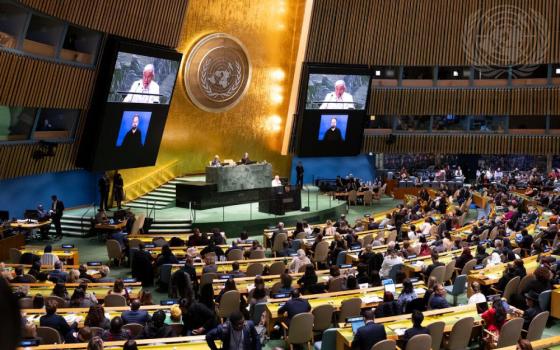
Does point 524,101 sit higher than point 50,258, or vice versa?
point 524,101

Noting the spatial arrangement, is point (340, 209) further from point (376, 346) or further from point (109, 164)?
point (376, 346)

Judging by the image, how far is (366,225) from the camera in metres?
20.4

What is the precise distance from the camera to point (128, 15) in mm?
21375

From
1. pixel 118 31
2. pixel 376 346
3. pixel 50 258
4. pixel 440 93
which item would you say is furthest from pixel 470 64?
pixel 376 346

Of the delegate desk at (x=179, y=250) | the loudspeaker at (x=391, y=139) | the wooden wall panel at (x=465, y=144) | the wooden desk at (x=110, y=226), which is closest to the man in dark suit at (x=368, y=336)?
the delegate desk at (x=179, y=250)

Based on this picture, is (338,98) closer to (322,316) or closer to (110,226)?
(110,226)

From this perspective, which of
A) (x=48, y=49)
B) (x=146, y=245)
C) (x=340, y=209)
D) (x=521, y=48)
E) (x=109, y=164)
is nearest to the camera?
(x=146, y=245)

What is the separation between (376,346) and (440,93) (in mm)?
26426

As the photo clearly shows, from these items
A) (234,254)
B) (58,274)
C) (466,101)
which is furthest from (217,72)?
(58,274)

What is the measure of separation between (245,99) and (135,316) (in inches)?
828

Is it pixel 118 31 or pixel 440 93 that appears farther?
pixel 440 93

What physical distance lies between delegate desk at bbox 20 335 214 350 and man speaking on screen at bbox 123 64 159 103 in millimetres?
15213

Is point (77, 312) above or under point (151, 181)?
A: under

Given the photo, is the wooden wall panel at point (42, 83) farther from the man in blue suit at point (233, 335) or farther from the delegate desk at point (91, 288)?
the man in blue suit at point (233, 335)
